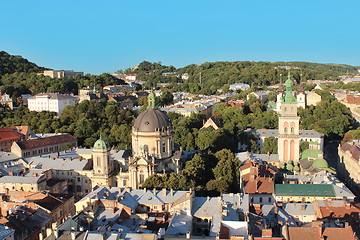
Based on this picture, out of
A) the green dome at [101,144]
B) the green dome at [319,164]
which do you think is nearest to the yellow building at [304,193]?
the green dome at [319,164]

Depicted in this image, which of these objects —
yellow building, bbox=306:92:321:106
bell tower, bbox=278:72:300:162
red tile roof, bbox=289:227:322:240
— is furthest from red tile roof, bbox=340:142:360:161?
yellow building, bbox=306:92:321:106

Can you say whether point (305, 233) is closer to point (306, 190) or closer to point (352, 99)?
point (306, 190)

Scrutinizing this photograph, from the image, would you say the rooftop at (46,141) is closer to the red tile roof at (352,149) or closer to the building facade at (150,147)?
the building facade at (150,147)

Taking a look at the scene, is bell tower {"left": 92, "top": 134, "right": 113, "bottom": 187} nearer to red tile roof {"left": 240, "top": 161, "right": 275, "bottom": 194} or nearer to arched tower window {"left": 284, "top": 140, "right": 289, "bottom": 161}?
red tile roof {"left": 240, "top": 161, "right": 275, "bottom": 194}

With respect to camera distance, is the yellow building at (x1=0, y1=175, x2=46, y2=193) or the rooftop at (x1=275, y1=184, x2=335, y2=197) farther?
the yellow building at (x1=0, y1=175, x2=46, y2=193)

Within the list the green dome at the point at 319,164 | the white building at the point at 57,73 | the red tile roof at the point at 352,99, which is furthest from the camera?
the white building at the point at 57,73

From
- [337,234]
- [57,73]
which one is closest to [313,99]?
[337,234]

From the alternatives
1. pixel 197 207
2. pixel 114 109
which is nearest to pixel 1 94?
pixel 114 109
